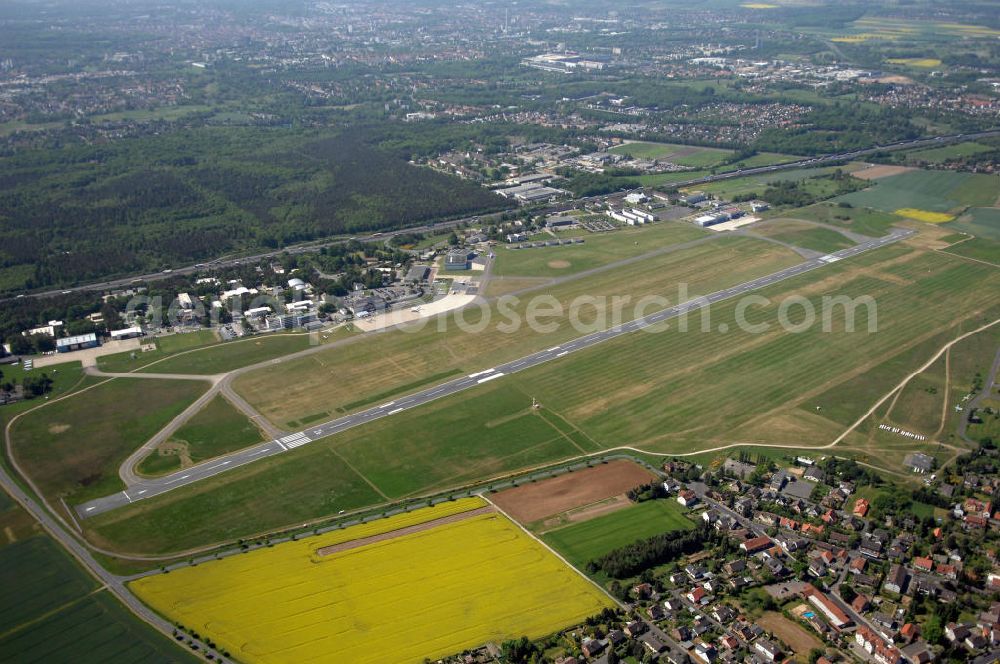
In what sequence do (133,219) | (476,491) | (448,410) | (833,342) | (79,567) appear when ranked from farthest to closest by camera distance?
(133,219), (833,342), (448,410), (476,491), (79,567)

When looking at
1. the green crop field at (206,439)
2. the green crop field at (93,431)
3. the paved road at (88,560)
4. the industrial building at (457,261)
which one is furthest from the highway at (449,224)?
the paved road at (88,560)

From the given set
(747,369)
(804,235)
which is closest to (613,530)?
(747,369)

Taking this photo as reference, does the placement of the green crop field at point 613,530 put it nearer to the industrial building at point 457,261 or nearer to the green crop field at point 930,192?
the industrial building at point 457,261

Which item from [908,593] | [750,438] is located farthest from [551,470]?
[908,593]

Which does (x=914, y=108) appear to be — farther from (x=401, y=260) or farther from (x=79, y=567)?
(x=79, y=567)

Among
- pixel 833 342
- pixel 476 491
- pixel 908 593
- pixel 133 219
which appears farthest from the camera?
pixel 133 219
